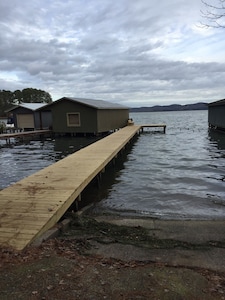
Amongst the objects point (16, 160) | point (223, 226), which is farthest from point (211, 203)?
point (16, 160)

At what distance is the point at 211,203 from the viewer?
7.69 metres

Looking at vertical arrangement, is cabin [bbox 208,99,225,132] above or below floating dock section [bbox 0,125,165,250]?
above

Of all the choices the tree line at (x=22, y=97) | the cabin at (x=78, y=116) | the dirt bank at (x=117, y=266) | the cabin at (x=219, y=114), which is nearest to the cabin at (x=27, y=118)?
the cabin at (x=78, y=116)

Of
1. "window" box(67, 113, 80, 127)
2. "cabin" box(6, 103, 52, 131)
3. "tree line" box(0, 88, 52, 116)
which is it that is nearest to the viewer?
"window" box(67, 113, 80, 127)

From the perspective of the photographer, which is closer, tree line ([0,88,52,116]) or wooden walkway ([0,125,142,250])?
wooden walkway ([0,125,142,250])

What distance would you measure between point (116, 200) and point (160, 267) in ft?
14.9

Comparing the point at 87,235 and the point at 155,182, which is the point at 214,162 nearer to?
the point at 155,182

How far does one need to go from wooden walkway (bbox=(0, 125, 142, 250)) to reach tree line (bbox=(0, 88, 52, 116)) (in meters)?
74.2

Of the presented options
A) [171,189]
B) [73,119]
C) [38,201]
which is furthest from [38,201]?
[73,119]

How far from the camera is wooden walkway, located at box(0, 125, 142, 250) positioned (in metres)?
4.42

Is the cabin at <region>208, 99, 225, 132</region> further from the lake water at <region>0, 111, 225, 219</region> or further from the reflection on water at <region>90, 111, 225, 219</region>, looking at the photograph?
the reflection on water at <region>90, 111, 225, 219</region>

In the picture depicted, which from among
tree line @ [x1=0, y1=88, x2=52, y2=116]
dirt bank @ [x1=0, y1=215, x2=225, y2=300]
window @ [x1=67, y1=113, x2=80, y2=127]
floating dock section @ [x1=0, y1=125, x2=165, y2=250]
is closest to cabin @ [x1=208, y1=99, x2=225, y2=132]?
window @ [x1=67, y1=113, x2=80, y2=127]

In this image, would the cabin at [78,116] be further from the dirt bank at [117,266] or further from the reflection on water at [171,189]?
the dirt bank at [117,266]

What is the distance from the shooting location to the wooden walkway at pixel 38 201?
14.5ft
